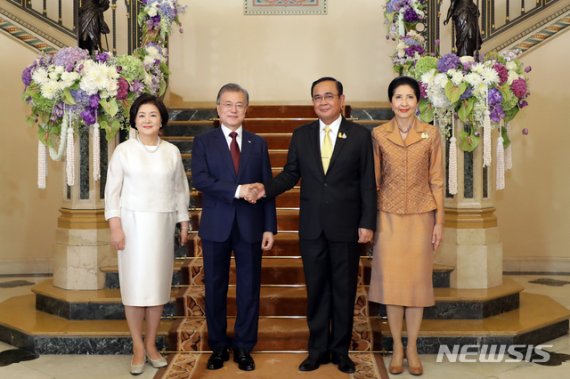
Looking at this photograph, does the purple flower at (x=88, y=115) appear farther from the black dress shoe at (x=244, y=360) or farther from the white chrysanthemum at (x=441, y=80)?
the white chrysanthemum at (x=441, y=80)

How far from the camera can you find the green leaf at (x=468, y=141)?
5180mm

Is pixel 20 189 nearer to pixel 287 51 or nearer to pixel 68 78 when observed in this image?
pixel 68 78

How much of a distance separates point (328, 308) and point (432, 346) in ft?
2.83

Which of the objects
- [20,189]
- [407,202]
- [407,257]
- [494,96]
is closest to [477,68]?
[494,96]

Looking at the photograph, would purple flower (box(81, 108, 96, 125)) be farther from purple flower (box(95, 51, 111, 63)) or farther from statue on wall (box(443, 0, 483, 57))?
statue on wall (box(443, 0, 483, 57))

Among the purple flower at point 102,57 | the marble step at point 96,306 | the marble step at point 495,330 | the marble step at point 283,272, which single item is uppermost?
the purple flower at point 102,57

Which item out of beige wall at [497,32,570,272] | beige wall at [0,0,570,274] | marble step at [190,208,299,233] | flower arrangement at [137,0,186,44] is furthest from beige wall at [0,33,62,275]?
beige wall at [497,32,570,272]

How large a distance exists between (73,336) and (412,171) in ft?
7.48

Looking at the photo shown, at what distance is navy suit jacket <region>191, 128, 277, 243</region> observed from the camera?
13.2ft

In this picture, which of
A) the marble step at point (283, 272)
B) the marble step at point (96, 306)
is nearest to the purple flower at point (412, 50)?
the marble step at point (283, 272)

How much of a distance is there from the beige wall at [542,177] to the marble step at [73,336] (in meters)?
4.08

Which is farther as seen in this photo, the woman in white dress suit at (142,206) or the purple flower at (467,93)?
the purple flower at (467,93)

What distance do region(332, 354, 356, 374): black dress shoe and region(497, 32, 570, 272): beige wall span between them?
385 centimetres

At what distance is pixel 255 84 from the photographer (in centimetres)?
847
